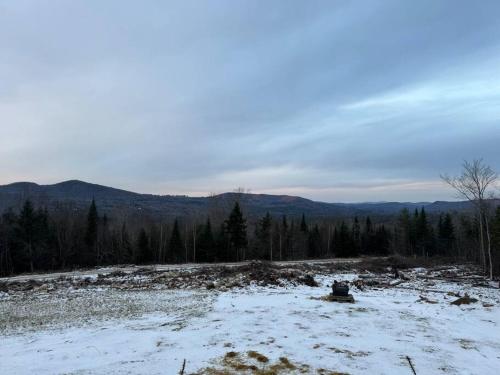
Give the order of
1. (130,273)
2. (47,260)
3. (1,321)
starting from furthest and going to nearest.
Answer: (47,260)
(130,273)
(1,321)

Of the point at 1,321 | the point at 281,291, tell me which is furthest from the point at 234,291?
the point at 1,321

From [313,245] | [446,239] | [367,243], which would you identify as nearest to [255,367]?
[313,245]

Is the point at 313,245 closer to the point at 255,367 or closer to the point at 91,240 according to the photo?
the point at 91,240

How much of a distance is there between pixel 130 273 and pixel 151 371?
2362cm

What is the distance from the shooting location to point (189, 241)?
6494 cm

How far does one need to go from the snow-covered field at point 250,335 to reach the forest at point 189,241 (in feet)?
94.2

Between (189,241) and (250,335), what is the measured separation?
55.5 metres

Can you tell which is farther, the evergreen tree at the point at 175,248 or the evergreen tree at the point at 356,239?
the evergreen tree at the point at 356,239

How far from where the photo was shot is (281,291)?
19875mm

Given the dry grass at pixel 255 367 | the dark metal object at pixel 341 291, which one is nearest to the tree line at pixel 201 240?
the dark metal object at pixel 341 291

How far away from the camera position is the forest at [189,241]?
2068 inches

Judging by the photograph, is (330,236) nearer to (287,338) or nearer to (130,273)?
(130,273)

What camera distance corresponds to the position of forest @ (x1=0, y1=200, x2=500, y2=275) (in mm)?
52531

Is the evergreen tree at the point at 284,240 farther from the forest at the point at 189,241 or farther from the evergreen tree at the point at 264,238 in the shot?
the evergreen tree at the point at 264,238
